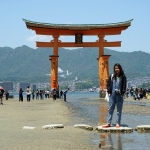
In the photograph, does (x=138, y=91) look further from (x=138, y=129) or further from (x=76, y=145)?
(x=76, y=145)

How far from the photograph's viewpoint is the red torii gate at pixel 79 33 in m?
44.4

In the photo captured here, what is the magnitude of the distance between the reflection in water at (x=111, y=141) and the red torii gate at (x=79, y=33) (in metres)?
36.2

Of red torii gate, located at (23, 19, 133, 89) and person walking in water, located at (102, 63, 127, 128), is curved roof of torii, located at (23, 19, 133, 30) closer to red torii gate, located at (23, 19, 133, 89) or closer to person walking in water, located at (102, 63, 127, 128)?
red torii gate, located at (23, 19, 133, 89)

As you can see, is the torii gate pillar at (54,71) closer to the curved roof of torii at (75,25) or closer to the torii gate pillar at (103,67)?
the curved roof of torii at (75,25)

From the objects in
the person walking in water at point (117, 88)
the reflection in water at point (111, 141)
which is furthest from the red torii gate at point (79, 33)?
the reflection in water at point (111, 141)

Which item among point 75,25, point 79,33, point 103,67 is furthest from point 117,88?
point 79,33

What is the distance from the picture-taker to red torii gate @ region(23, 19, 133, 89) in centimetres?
4438

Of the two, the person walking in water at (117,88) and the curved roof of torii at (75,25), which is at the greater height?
the curved roof of torii at (75,25)

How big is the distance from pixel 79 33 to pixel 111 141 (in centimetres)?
3913

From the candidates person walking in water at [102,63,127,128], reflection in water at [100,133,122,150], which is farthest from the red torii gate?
reflection in water at [100,133,122,150]

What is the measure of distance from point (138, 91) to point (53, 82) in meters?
10.2

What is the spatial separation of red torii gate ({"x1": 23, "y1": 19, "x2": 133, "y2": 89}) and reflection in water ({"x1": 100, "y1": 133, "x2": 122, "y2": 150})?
36.2m

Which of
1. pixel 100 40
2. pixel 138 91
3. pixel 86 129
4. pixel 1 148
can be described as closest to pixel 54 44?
pixel 100 40

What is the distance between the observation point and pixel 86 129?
9.66 metres
